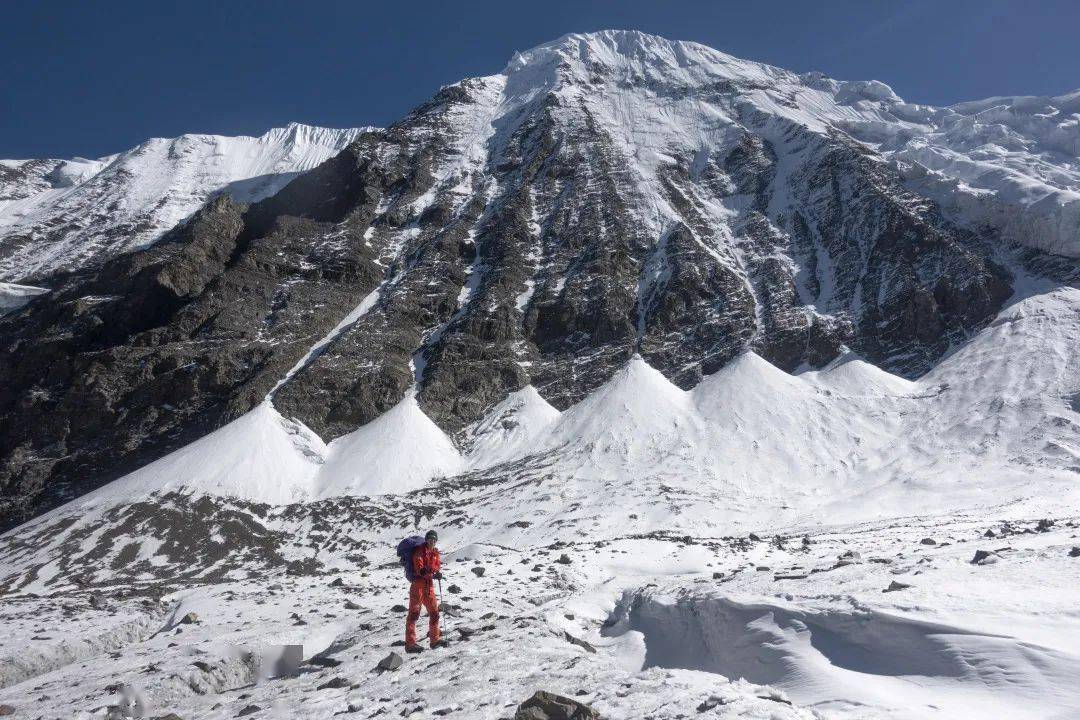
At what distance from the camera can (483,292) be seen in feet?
231

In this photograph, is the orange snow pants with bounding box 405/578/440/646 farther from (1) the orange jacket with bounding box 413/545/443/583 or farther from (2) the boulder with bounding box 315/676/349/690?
(2) the boulder with bounding box 315/676/349/690

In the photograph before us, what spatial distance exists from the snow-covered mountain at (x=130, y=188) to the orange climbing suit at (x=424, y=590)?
12316 centimetres

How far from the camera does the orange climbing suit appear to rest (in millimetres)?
11477

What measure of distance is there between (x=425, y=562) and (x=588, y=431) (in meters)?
37.4

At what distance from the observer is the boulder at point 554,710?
688cm

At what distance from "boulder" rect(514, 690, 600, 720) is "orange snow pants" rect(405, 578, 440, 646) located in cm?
474

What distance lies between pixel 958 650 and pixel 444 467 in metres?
43.1

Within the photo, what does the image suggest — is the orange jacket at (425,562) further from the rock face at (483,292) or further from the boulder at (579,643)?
the rock face at (483,292)

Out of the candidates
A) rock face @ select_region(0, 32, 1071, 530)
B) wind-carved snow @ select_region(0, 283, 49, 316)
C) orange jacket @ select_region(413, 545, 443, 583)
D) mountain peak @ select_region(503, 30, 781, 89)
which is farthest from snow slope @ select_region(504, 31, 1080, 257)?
wind-carved snow @ select_region(0, 283, 49, 316)

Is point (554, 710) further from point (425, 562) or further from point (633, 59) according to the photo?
point (633, 59)

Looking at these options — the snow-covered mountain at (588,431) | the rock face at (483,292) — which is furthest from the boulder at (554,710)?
the rock face at (483,292)

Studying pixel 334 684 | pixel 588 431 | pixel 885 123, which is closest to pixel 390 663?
pixel 334 684

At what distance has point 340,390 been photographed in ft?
182

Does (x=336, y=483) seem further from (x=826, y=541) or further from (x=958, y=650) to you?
(x=958, y=650)
